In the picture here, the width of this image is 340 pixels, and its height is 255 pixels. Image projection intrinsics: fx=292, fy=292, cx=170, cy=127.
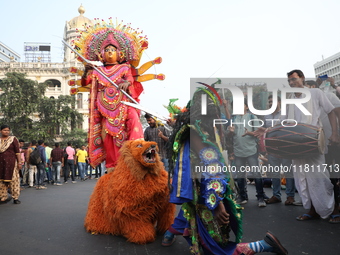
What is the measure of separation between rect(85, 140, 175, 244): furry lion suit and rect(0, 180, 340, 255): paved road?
16 centimetres

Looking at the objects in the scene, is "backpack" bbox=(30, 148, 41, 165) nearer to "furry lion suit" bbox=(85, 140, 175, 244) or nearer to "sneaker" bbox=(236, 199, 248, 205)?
"sneaker" bbox=(236, 199, 248, 205)

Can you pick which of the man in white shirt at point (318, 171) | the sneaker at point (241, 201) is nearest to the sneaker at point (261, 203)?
the sneaker at point (241, 201)

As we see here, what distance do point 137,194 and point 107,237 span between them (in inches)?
28.3

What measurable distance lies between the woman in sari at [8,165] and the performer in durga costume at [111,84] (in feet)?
8.45

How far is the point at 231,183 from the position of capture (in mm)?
2592

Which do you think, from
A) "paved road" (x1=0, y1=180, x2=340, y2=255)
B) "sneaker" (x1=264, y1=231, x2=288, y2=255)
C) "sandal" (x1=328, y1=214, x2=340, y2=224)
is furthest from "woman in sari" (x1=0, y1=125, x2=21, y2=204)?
"sandal" (x1=328, y1=214, x2=340, y2=224)

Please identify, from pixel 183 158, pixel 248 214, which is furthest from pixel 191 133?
pixel 248 214

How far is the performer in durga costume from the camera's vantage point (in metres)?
4.19

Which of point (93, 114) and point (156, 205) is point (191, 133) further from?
point (93, 114)

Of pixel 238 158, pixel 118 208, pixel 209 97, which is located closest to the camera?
pixel 209 97

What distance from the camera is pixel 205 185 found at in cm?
244

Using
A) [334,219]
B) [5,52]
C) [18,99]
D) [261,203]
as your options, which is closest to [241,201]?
[261,203]

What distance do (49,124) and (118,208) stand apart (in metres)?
35.3

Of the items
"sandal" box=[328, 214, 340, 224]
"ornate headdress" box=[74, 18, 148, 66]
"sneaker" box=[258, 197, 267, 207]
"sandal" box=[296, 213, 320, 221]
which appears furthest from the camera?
"sneaker" box=[258, 197, 267, 207]
